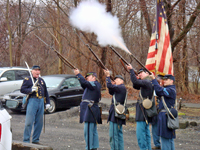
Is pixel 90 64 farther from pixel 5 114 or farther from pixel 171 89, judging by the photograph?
pixel 5 114

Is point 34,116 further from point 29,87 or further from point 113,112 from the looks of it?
point 113,112

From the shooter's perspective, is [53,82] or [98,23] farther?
[53,82]

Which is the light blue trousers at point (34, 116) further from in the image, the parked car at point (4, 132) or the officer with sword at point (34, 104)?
the parked car at point (4, 132)

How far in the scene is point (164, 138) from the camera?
555 cm

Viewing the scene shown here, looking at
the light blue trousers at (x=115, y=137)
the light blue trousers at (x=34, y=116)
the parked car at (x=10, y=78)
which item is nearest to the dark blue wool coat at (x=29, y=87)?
the light blue trousers at (x=34, y=116)

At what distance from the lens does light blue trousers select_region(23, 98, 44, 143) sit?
6.40 metres

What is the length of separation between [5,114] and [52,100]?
760 cm

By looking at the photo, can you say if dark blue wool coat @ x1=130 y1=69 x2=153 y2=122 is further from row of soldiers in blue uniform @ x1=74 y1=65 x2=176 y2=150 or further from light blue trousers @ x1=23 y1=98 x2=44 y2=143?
light blue trousers @ x1=23 y1=98 x2=44 y2=143

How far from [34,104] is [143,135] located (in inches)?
107

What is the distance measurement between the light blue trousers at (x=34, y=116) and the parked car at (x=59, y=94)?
4.72m

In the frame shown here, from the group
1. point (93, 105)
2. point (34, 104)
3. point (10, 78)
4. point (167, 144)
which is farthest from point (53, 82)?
point (167, 144)

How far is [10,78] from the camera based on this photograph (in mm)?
13406

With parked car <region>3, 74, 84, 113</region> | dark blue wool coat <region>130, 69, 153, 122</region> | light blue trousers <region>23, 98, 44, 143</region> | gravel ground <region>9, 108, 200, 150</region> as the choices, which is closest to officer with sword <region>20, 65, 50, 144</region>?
light blue trousers <region>23, 98, 44, 143</region>

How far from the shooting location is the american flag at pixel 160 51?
7152 millimetres
